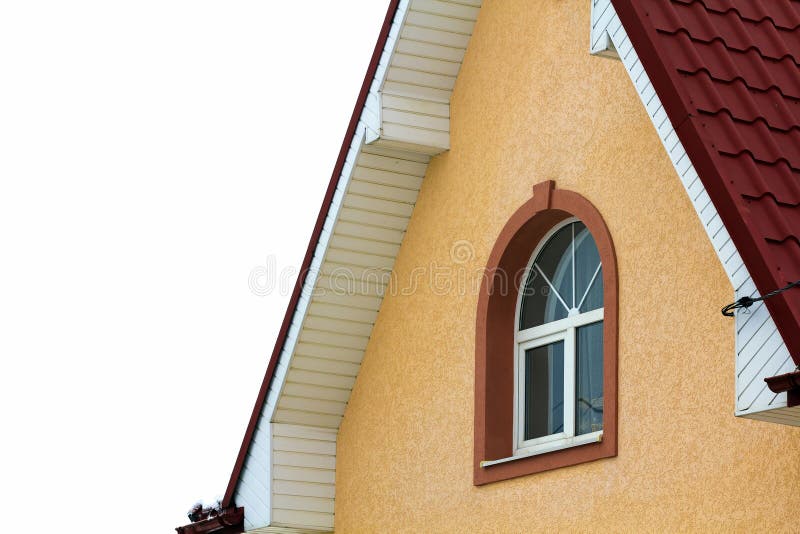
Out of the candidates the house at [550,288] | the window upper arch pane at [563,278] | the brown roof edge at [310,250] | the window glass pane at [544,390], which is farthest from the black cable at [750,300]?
the brown roof edge at [310,250]

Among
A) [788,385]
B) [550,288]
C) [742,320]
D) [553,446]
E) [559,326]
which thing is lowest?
Answer: [788,385]

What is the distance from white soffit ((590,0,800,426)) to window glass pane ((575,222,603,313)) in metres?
2.04

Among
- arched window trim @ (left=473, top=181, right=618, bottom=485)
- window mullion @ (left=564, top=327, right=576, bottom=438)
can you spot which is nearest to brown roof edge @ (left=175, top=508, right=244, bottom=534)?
arched window trim @ (left=473, top=181, right=618, bottom=485)

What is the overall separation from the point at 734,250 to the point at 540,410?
319cm

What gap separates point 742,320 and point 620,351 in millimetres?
1930

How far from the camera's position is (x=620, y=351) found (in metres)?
8.55

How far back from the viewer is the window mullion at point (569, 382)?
30.2 ft

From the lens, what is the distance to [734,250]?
264 inches

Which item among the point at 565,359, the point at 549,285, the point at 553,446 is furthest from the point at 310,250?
the point at 553,446

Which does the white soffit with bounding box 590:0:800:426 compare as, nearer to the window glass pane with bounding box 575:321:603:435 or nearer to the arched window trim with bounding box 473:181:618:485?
the arched window trim with bounding box 473:181:618:485

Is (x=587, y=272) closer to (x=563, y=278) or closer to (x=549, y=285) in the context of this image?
(x=563, y=278)

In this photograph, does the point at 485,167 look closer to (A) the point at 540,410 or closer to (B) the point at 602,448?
(A) the point at 540,410

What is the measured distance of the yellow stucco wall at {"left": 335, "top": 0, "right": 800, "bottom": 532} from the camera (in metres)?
7.70

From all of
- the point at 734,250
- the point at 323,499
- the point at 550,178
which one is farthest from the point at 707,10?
the point at 323,499
